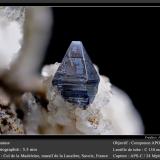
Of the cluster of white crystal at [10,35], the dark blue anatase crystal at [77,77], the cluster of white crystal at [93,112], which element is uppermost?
the cluster of white crystal at [10,35]

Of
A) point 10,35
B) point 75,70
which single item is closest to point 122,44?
point 75,70

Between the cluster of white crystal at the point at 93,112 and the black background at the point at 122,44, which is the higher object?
the black background at the point at 122,44

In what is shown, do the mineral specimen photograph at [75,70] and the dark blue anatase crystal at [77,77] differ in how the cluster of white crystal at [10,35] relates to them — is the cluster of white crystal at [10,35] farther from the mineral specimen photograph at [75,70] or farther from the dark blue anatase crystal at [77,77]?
the dark blue anatase crystal at [77,77]

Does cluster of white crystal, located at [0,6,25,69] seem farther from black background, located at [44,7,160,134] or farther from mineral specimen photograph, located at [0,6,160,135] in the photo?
black background, located at [44,7,160,134]

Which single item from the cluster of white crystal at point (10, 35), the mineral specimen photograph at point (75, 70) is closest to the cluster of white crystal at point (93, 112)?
the mineral specimen photograph at point (75, 70)

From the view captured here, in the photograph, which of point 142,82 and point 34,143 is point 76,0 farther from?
point 34,143

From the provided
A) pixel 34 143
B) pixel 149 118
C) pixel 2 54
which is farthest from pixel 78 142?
pixel 2 54

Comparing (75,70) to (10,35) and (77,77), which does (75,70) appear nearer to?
(77,77)
